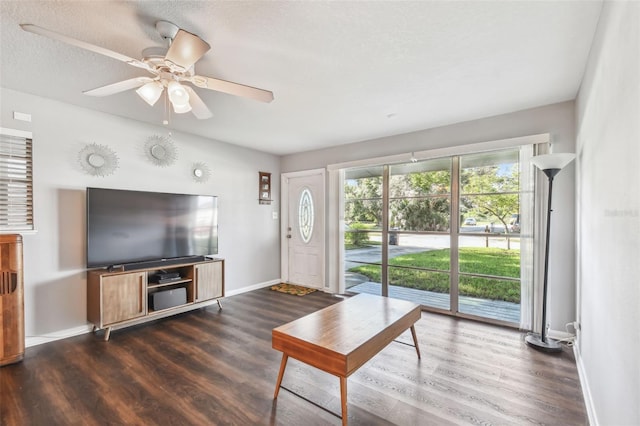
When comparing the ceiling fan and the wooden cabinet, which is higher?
the ceiling fan

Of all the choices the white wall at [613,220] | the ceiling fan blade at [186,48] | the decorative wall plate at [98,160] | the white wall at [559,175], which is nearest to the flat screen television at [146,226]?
the decorative wall plate at [98,160]

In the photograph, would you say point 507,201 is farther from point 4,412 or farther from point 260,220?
point 4,412

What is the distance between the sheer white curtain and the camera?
10.5ft

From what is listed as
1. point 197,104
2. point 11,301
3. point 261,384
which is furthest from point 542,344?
point 11,301

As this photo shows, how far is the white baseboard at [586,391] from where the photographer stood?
1.83 m

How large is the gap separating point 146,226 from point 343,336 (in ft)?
9.40

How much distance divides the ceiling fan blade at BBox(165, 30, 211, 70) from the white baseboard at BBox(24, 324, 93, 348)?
3.22 meters

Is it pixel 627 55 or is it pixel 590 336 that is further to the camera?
pixel 590 336

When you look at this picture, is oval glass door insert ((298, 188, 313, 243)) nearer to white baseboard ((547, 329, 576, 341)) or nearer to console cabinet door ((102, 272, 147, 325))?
console cabinet door ((102, 272, 147, 325))

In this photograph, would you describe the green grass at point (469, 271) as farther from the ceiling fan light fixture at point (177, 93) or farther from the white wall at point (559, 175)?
the ceiling fan light fixture at point (177, 93)

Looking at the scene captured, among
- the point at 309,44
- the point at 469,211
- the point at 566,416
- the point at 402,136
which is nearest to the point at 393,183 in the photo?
the point at 402,136

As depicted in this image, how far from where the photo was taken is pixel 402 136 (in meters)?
4.31

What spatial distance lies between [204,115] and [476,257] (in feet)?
11.8

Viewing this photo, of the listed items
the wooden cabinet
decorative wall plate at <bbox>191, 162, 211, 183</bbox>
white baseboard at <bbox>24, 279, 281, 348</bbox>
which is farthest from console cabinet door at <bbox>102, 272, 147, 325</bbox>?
decorative wall plate at <bbox>191, 162, 211, 183</bbox>
